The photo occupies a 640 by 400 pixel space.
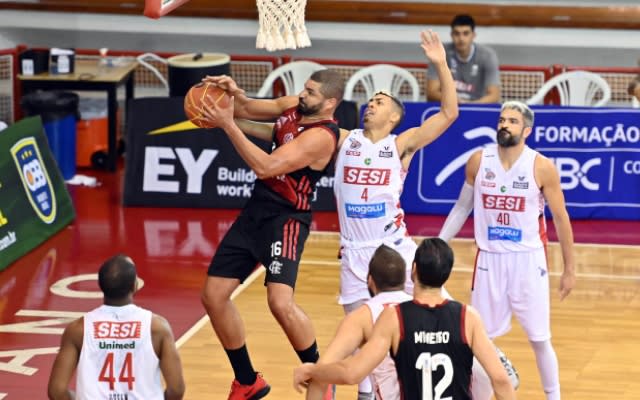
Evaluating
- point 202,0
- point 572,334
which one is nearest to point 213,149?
point 202,0

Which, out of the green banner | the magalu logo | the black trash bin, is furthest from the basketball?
the black trash bin

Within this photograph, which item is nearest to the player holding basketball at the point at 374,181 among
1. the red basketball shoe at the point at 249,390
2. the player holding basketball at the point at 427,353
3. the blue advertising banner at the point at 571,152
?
the red basketball shoe at the point at 249,390

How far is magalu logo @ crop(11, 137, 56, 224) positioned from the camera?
40.5 feet

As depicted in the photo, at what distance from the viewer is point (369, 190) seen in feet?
28.1

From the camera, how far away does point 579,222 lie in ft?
45.5

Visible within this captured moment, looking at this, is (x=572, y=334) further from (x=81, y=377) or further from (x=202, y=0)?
(x=202, y=0)

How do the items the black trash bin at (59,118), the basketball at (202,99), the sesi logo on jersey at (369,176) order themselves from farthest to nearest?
the black trash bin at (59,118), the sesi logo on jersey at (369,176), the basketball at (202,99)

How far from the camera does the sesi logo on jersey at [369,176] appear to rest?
8.56m

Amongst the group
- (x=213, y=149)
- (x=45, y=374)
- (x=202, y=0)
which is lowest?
(x=45, y=374)

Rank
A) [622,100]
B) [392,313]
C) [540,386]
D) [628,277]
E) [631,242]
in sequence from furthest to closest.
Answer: [622,100]
[631,242]
[628,277]
[540,386]
[392,313]

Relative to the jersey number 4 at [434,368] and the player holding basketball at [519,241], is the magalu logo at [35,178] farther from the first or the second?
the jersey number 4 at [434,368]

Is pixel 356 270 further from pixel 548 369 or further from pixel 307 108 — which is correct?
pixel 548 369

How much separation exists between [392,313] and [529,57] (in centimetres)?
1185

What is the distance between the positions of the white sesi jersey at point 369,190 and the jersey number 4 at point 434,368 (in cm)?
271
